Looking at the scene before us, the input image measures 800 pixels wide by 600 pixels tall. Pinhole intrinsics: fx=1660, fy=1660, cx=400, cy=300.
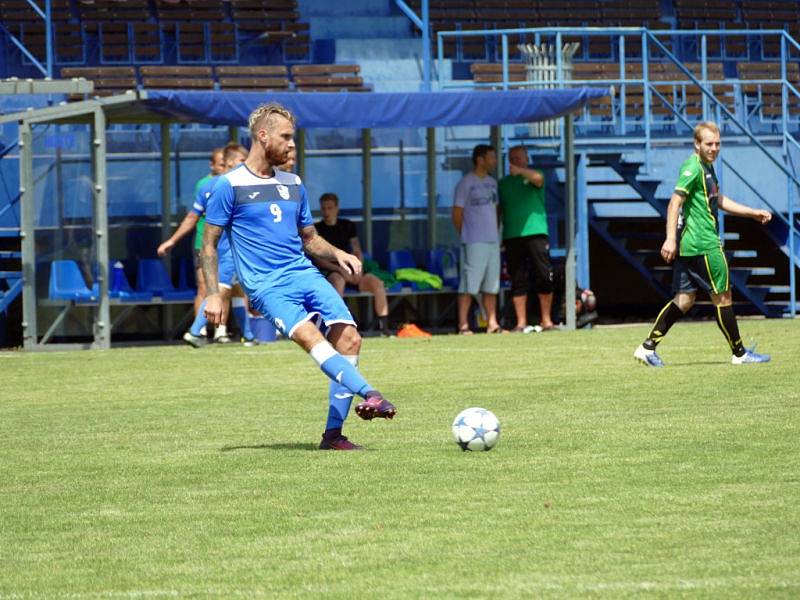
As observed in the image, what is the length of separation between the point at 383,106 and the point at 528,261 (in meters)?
2.88

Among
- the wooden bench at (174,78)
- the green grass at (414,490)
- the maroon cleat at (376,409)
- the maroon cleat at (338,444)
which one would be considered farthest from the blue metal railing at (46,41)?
the maroon cleat at (376,409)

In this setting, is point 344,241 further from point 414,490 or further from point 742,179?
point 414,490

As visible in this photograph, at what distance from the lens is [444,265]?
72.1ft

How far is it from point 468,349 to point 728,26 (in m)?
18.0

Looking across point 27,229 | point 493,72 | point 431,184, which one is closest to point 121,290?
point 27,229

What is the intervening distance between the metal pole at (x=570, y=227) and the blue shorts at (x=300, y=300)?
38.6 ft

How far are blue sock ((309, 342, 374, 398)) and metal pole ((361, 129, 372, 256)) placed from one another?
13.1 metres

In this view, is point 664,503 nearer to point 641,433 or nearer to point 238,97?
point 641,433

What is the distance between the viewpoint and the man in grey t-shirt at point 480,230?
67.2 feet

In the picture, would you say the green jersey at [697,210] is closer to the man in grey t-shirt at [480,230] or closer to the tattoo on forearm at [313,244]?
the tattoo on forearm at [313,244]

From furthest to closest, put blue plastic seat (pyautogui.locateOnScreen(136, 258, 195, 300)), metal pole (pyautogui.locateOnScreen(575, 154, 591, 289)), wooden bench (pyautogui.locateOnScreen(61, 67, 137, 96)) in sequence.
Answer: wooden bench (pyautogui.locateOnScreen(61, 67, 137, 96)) → metal pole (pyautogui.locateOnScreen(575, 154, 591, 289)) → blue plastic seat (pyautogui.locateOnScreen(136, 258, 195, 300))

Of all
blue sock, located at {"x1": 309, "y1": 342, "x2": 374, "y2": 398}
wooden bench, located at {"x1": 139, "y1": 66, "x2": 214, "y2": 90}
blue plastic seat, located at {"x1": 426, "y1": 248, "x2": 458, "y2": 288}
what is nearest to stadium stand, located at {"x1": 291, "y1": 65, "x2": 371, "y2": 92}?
wooden bench, located at {"x1": 139, "y1": 66, "x2": 214, "y2": 90}

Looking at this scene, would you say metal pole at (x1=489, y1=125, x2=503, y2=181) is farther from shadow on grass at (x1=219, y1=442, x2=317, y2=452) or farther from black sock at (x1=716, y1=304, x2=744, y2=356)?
shadow on grass at (x1=219, y1=442, x2=317, y2=452)

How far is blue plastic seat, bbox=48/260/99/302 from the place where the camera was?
62.6 feet
